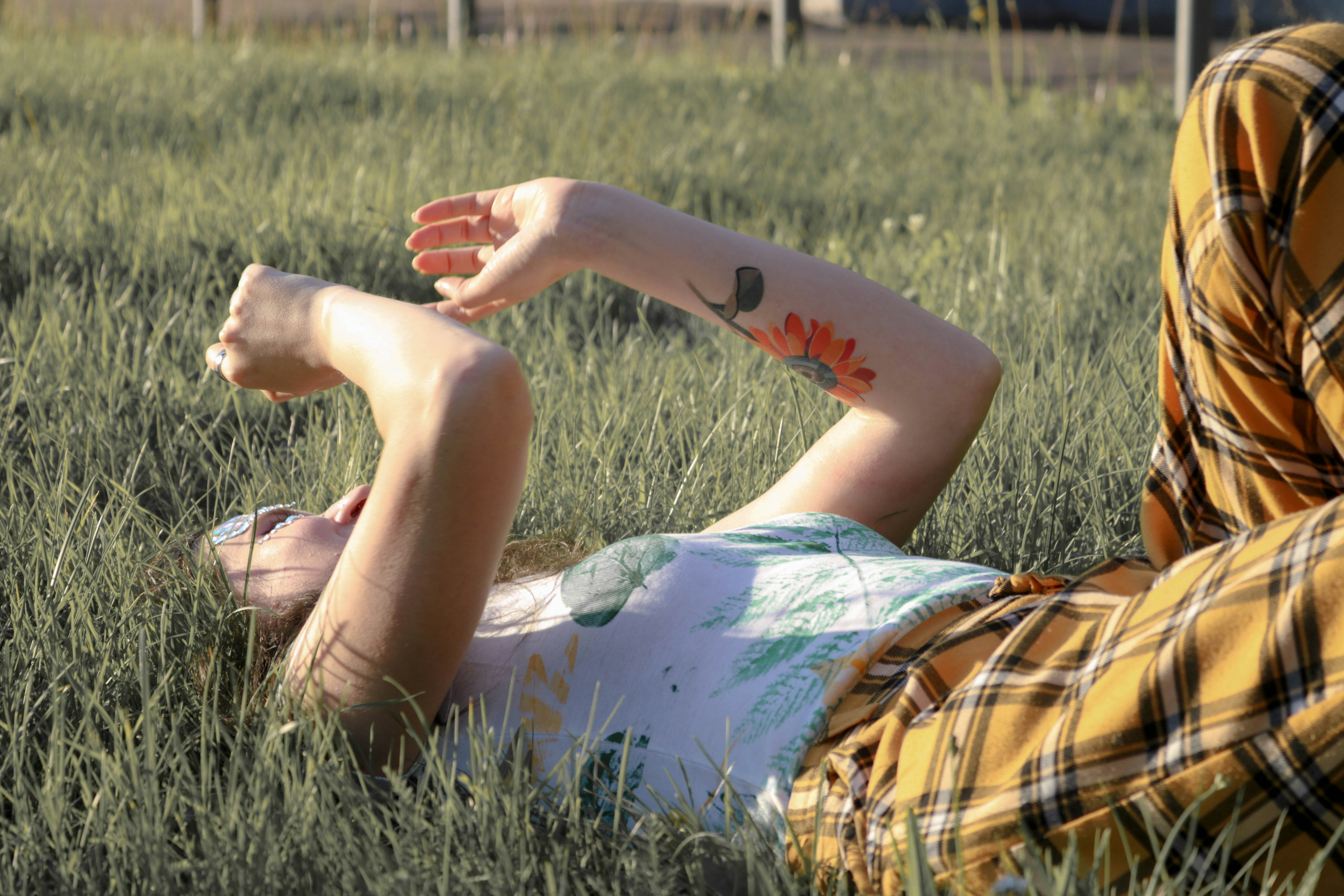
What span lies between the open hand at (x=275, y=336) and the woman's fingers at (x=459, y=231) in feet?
0.71

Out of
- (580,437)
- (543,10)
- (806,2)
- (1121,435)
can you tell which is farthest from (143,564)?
(806,2)

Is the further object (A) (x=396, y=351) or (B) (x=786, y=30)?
(B) (x=786, y=30)

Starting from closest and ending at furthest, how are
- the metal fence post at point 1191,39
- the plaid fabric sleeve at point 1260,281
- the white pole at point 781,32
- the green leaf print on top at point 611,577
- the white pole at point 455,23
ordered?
the plaid fabric sleeve at point 1260,281
the green leaf print on top at point 611,577
the metal fence post at point 1191,39
the white pole at point 781,32
the white pole at point 455,23

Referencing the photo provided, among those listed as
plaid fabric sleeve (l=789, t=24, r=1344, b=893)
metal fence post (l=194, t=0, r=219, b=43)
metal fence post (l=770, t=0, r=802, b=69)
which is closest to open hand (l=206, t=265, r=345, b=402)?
plaid fabric sleeve (l=789, t=24, r=1344, b=893)

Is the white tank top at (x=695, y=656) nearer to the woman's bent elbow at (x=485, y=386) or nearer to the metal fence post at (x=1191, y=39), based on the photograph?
the woman's bent elbow at (x=485, y=386)

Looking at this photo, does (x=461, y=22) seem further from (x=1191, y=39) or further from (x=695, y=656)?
(x=695, y=656)

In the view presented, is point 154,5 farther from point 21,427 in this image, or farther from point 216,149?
point 21,427

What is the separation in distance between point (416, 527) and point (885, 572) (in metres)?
0.48

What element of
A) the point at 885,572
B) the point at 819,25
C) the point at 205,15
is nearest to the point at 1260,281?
the point at 885,572

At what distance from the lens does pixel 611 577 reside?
47.4 inches

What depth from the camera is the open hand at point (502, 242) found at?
1.35 meters

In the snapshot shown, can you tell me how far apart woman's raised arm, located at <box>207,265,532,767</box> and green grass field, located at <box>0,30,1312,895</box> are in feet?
0.23

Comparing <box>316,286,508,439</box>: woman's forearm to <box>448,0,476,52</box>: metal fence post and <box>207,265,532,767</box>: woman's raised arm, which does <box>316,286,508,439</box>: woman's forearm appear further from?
<box>448,0,476,52</box>: metal fence post

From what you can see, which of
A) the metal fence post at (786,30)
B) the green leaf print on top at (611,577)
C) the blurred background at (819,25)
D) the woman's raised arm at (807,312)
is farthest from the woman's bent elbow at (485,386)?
the metal fence post at (786,30)
